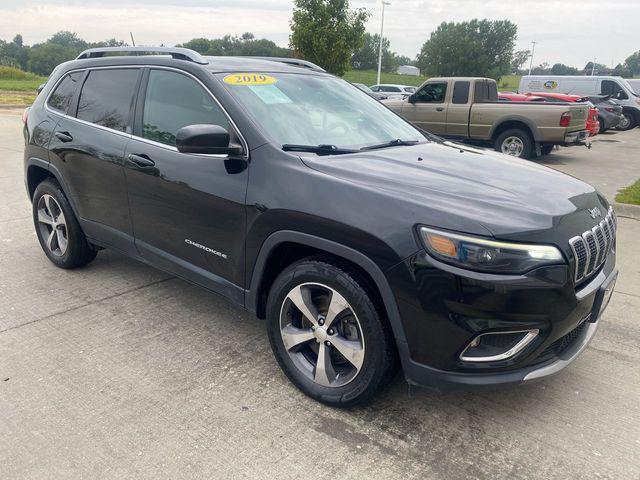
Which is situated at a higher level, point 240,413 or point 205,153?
point 205,153

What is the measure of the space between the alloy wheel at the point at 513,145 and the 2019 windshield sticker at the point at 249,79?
911 centimetres

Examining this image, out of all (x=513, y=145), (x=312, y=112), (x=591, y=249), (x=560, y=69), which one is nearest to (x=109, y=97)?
(x=312, y=112)

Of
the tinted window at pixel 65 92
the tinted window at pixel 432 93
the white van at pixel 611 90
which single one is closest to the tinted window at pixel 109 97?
the tinted window at pixel 65 92

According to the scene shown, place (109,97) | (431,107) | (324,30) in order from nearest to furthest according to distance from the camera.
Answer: (109,97)
(431,107)
(324,30)

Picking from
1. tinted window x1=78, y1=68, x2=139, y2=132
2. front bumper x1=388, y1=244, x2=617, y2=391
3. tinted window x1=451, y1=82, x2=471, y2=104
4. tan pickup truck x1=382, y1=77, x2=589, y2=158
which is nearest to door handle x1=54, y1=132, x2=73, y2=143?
tinted window x1=78, y1=68, x2=139, y2=132

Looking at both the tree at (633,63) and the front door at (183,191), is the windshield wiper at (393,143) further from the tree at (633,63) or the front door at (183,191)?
the tree at (633,63)

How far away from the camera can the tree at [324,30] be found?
2347 cm

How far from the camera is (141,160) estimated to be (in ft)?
11.9

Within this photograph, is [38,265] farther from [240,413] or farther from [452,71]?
[452,71]

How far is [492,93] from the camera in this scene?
12727mm

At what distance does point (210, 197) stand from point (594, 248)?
207 centimetres

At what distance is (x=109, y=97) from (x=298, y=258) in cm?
214

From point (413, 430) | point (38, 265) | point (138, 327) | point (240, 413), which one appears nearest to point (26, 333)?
point (138, 327)

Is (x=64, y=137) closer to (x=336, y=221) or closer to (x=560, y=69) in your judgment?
(x=336, y=221)
